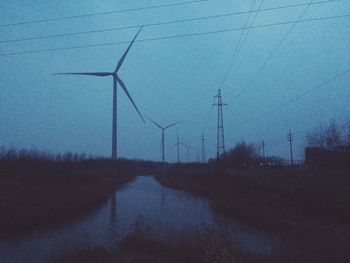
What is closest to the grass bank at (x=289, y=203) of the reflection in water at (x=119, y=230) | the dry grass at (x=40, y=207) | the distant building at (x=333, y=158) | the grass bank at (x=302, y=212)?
the grass bank at (x=302, y=212)

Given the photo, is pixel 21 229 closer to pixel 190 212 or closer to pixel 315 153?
pixel 190 212

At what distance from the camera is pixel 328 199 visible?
23.8m

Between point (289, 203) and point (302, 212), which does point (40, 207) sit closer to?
point (302, 212)

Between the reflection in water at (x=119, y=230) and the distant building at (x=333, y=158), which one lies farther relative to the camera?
the distant building at (x=333, y=158)

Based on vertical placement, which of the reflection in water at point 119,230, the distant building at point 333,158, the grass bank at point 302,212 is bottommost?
the reflection in water at point 119,230

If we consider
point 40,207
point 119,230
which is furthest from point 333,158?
point 40,207

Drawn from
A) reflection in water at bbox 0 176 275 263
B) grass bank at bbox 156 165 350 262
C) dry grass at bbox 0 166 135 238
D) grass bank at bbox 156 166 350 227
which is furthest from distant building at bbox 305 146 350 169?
dry grass at bbox 0 166 135 238

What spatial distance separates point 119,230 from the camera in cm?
2041

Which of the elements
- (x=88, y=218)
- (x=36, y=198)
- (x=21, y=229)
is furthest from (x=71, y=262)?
(x=36, y=198)

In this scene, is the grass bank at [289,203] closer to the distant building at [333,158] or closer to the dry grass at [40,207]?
the distant building at [333,158]

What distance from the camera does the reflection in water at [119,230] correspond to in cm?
1587

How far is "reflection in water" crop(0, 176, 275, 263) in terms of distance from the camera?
52.1 feet

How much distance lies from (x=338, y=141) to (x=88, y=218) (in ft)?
127

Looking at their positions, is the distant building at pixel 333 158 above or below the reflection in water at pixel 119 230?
above
